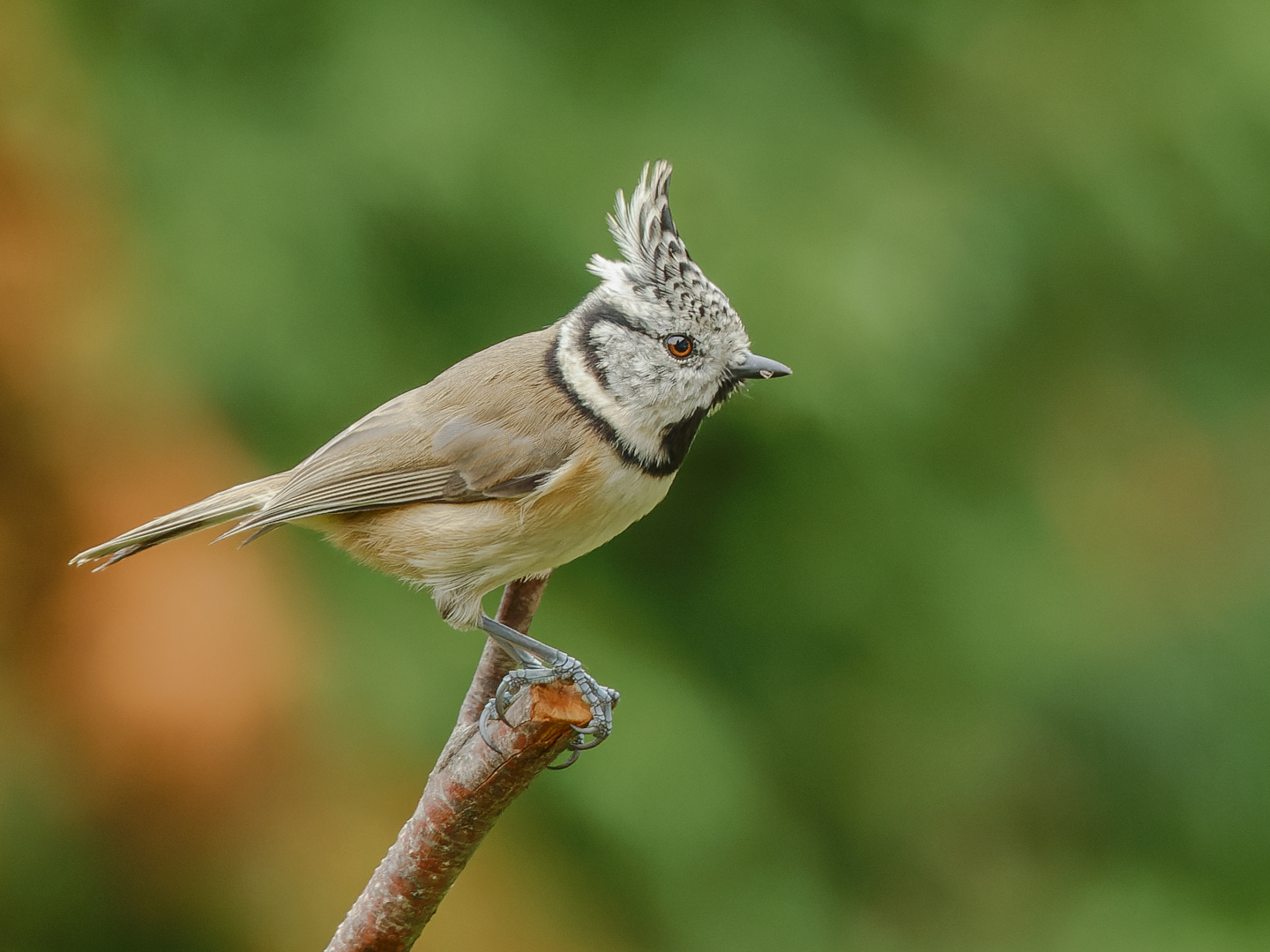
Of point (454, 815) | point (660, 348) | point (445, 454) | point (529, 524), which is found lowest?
point (454, 815)

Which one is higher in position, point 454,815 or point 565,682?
point 565,682

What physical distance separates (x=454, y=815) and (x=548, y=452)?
74 centimetres

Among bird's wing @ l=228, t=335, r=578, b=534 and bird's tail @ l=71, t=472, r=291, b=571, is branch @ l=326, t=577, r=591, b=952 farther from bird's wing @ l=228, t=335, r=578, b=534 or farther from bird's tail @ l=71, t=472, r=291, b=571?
bird's tail @ l=71, t=472, r=291, b=571

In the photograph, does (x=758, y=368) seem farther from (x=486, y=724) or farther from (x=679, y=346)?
(x=486, y=724)

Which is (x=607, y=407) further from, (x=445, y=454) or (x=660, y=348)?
(x=445, y=454)

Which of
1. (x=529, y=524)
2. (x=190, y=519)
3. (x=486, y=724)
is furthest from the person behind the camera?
(x=190, y=519)

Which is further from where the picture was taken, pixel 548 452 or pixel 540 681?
pixel 548 452

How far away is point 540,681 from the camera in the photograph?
2.15 m

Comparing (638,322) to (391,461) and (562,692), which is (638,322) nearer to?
(391,461)

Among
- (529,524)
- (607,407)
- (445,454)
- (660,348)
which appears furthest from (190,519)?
(660,348)

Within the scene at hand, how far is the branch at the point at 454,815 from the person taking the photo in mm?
2016

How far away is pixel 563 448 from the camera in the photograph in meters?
2.46

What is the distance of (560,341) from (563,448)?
323mm

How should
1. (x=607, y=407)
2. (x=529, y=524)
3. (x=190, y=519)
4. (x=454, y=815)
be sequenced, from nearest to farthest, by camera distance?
(x=454, y=815) < (x=529, y=524) < (x=607, y=407) < (x=190, y=519)
